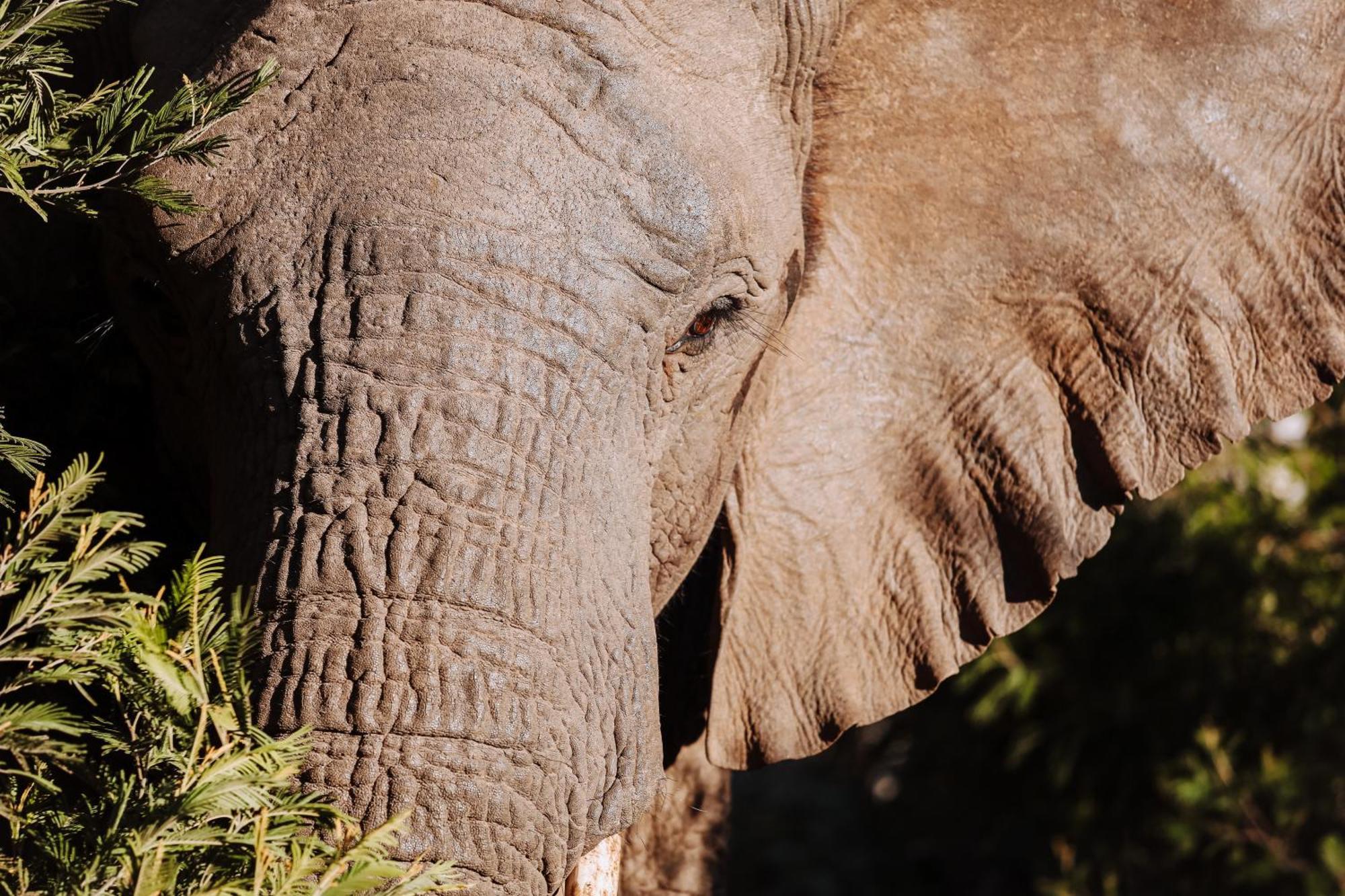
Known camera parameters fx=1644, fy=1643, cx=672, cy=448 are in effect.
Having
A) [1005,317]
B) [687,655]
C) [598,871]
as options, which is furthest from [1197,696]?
[598,871]

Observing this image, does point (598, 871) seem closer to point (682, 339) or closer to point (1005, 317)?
point (682, 339)

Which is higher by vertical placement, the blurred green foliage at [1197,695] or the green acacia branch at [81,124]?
the blurred green foliage at [1197,695]

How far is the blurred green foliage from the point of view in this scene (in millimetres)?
4367

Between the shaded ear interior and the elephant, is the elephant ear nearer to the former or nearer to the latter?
the elephant

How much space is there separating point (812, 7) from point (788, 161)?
0.60 ft

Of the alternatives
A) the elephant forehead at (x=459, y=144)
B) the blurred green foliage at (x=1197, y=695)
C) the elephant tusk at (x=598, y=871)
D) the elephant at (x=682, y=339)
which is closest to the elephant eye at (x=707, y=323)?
the elephant at (x=682, y=339)

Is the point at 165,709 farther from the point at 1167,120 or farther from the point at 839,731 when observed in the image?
the point at 1167,120

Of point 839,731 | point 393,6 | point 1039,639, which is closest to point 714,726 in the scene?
point 839,731

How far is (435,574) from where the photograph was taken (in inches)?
58.6

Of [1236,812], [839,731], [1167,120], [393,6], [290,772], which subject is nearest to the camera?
[290,772]

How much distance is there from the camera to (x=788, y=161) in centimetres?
200

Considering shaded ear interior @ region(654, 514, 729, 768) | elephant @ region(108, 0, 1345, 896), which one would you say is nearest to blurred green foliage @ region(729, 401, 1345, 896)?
shaded ear interior @ region(654, 514, 729, 768)

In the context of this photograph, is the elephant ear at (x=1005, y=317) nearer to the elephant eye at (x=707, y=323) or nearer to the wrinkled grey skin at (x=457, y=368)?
the elephant eye at (x=707, y=323)

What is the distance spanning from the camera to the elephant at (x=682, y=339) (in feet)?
4.96
